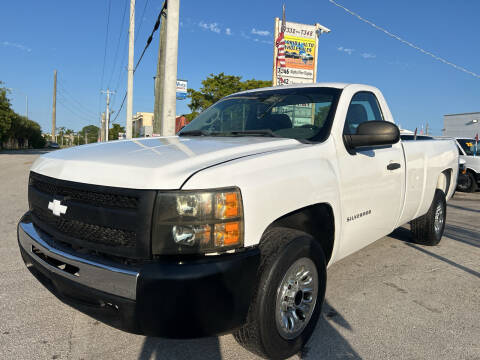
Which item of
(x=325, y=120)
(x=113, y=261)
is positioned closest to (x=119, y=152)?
(x=113, y=261)

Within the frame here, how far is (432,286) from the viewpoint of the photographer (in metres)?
3.54

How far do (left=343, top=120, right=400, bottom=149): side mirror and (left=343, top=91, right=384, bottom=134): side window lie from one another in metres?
0.16

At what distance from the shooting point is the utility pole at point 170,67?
7902mm

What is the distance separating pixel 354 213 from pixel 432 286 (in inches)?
55.4

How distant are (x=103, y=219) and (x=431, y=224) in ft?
13.5

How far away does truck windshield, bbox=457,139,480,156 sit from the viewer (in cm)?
1253

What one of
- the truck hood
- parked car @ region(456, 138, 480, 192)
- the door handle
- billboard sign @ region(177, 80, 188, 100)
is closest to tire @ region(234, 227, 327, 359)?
the truck hood

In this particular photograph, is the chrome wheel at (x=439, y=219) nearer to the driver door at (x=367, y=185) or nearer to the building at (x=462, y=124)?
the driver door at (x=367, y=185)

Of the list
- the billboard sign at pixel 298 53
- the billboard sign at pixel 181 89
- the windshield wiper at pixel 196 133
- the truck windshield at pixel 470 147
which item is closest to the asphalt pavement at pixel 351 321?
the windshield wiper at pixel 196 133

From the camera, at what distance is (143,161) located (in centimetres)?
201

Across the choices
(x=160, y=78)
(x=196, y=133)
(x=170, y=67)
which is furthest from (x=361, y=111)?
(x=160, y=78)

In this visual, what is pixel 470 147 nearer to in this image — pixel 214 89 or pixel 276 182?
pixel 276 182

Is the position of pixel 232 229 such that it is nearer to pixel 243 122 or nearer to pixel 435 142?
pixel 243 122

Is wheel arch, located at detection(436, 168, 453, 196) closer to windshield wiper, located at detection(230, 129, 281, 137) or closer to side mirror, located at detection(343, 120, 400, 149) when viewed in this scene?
side mirror, located at detection(343, 120, 400, 149)
